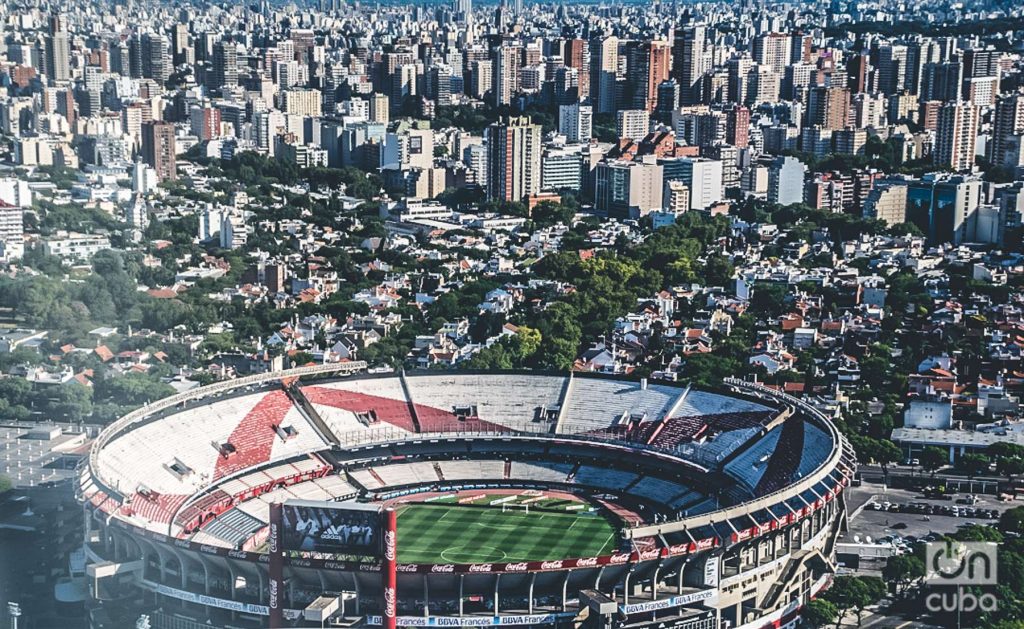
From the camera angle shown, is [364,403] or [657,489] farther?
[364,403]

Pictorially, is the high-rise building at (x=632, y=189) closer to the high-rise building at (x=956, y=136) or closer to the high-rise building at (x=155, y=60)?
the high-rise building at (x=956, y=136)

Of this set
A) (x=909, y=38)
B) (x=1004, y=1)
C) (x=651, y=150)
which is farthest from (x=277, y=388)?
(x=1004, y=1)

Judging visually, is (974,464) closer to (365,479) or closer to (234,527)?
(365,479)

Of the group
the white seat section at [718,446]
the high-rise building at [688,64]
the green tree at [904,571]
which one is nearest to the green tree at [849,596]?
the green tree at [904,571]

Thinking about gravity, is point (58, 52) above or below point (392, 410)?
above

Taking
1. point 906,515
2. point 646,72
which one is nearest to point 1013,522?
point 906,515

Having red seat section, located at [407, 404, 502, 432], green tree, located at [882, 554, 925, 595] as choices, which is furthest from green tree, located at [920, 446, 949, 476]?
red seat section, located at [407, 404, 502, 432]

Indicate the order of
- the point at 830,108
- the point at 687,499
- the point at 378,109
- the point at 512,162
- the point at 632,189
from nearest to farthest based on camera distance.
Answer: the point at 687,499 < the point at 632,189 < the point at 512,162 < the point at 830,108 < the point at 378,109
